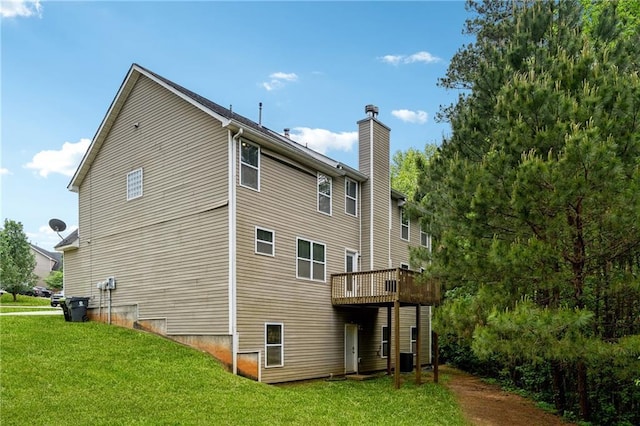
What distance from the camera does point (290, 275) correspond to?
14.5m

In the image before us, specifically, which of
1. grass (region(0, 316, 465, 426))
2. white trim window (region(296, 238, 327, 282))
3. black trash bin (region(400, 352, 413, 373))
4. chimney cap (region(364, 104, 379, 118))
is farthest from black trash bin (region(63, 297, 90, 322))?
chimney cap (region(364, 104, 379, 118))

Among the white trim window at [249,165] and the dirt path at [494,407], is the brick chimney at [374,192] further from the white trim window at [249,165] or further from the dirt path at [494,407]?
the white trim window at [249,165]

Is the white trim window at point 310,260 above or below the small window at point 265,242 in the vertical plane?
below

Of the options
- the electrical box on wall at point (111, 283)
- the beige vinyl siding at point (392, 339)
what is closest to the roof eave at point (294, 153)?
the beige vinyl siding at point (392, 339)

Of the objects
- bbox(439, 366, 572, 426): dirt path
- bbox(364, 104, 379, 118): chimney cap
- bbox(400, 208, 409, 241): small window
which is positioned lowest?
bbox(439, 366, 572, 426): dirt path

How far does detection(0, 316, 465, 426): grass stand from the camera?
8148 millimetres

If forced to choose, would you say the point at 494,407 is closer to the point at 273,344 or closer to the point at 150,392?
the point at 273,344

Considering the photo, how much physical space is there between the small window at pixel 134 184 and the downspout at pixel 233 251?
4.11 meters

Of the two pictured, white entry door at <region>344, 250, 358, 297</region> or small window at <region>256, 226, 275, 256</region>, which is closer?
small window at <region>256, 226, 275, 256</region>

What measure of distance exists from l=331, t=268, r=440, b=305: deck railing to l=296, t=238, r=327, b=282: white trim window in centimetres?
64

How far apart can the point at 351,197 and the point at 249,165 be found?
16.4 feet

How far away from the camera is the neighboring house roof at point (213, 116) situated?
45.0 feet

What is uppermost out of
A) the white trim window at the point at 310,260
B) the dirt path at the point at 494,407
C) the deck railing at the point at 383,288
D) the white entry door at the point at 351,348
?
the white trim window at the point at 310,260

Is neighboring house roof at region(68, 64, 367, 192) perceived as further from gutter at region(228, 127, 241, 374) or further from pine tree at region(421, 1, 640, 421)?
pine tree at region(421, 1, 640, 421)
